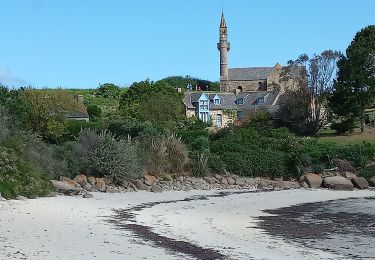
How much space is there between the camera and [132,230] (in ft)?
59.7

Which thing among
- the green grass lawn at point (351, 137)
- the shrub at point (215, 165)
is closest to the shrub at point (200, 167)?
the shrub at point (215, 165)

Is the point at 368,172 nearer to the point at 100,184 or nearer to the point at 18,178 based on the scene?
the point at 100,184

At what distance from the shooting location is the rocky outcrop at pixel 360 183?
131ft

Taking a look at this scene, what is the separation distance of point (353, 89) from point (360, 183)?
1734 centimetres

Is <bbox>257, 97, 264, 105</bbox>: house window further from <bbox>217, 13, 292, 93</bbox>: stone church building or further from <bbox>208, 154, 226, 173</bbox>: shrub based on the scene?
<bbox>208, 154, 226, 173</bbox>: shrub

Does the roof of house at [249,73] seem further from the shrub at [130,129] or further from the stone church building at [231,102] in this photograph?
the shrub at [130,129]

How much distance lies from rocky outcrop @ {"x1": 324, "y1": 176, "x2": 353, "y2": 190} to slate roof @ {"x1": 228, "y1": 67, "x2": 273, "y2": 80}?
194 feet

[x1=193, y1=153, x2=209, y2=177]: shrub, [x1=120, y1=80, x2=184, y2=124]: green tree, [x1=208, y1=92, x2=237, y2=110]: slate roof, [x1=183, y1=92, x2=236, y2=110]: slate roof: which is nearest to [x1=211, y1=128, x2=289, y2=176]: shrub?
[x1=193, y1=153, x2=209, y2=177]: shrub

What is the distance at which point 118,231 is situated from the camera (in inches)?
693

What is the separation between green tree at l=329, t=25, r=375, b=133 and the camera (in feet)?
179

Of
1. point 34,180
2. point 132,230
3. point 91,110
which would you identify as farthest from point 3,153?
point 91,110

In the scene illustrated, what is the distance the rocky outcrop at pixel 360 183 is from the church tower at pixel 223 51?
2376 inches

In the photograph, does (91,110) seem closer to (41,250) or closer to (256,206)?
(256,206)

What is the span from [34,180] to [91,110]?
39889 mm
